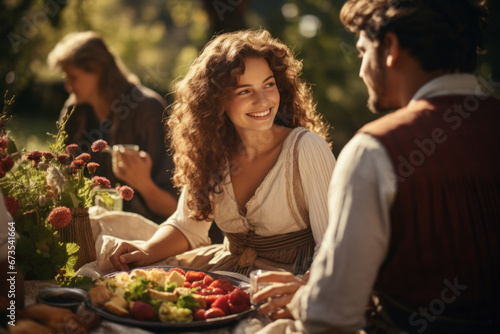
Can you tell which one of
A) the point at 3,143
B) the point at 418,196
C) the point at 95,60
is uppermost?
the point at 95,60

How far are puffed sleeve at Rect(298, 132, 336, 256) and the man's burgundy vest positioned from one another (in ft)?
3.14

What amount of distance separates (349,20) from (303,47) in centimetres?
735

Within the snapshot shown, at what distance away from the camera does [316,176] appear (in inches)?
108

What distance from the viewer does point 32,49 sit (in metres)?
7.01

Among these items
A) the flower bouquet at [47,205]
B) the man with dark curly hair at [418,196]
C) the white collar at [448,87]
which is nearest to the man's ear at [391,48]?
the man with dark curly hair at [418,196]

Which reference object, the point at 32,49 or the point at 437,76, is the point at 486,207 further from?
the point at 32,49

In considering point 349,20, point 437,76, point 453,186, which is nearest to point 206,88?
point 349,20

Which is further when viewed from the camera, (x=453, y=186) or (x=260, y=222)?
(x=260, y=222)

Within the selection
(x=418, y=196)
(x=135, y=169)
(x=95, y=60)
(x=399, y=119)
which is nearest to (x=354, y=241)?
(x=418, y=196)

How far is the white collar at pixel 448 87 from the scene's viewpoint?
1.73 meters

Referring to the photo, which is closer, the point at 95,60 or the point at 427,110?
the point at 427,110

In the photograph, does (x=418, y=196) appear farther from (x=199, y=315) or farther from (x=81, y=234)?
(x=81, y=234)

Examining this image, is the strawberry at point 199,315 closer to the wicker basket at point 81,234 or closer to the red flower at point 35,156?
the wicker basket at point 81,234

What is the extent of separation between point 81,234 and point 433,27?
1.98m
